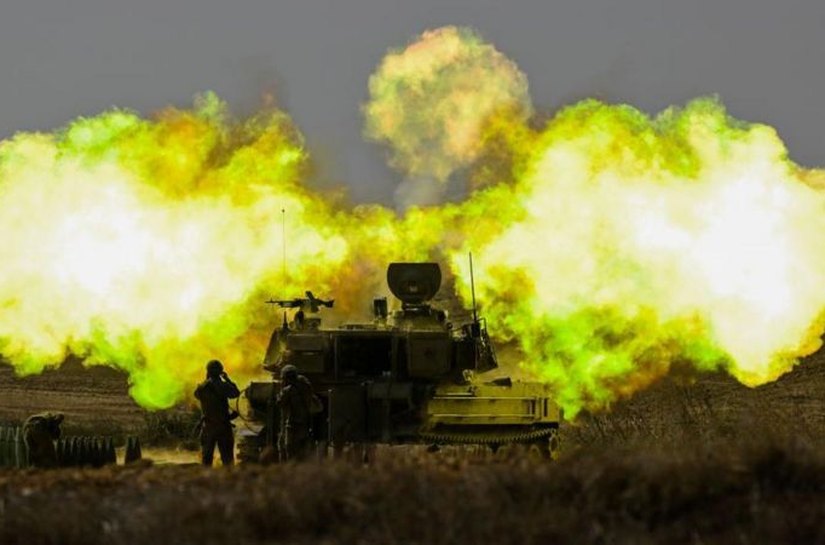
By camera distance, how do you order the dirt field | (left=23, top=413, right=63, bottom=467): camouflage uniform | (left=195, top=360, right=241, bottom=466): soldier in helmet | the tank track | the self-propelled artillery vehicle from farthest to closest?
the self-propelled artillery vehicle → the tank track → (left=195, top=360, right=241, bottom=466): soldier in helmet → (left=23, top=413, right=63, bottom=467): camouflage uniform → the dirt field

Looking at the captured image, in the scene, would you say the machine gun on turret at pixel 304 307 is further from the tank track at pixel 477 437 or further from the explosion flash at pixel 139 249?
the explosion flash at pixel 139 249

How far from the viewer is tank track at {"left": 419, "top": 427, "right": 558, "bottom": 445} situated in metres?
23.4

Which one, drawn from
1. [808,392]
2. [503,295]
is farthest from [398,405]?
[808,392]

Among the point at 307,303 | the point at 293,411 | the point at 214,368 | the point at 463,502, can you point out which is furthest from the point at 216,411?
the point at 463,502

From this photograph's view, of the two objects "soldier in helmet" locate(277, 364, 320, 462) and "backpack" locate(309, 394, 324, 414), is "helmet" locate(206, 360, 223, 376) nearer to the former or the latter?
"soldier in helmet" locate(277, 364, 320, 462)

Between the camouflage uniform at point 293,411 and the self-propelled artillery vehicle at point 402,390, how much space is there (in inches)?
39.3

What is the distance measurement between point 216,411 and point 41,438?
2.42 meters

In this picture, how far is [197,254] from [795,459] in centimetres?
1905

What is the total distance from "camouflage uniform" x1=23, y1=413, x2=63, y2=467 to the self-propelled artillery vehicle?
3649mm

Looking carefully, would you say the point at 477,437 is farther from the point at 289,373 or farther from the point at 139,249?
the point at 139,249

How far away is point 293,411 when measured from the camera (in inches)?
863

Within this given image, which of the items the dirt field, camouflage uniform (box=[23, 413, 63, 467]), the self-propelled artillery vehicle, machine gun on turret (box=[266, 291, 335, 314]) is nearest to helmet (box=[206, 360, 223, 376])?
the self-propelled artillery vehicle

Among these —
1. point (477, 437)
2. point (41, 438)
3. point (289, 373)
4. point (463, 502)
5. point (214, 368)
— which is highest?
point (214, 368)

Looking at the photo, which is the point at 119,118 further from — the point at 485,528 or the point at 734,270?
the point at 485,528
